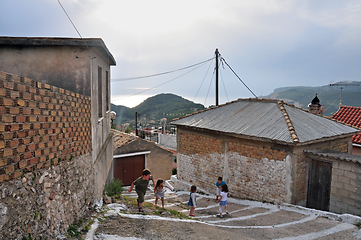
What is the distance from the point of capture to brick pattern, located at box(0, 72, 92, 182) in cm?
270

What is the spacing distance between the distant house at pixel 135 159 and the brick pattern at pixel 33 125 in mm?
11664

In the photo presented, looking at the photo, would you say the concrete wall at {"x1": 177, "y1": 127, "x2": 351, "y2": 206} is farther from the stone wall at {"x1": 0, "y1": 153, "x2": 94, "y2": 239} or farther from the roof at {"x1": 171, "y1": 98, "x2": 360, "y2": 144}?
the stone wall at {"x1": 0, "y1": 153, "x2": 94, "y2": 239}

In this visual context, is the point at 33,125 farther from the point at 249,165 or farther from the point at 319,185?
the point at 319,185

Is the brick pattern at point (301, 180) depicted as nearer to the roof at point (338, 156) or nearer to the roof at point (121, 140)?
the roof at point (338, 156)

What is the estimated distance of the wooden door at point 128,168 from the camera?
16391 millimetres

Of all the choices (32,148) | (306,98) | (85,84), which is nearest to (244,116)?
(85,84)

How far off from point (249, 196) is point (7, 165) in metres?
8.17

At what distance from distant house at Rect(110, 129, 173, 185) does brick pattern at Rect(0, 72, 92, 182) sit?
459 inches

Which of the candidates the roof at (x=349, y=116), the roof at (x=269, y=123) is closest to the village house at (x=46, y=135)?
the roof at (x=269, y=123)

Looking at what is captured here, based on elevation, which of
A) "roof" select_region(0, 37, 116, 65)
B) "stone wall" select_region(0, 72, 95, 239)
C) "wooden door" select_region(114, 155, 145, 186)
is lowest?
"wooden door" select_region(114, 155, 145, 186)

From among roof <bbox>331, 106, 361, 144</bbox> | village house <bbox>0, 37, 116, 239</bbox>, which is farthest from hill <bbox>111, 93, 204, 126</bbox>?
village house <bbox>0, 37, 116, 239</bbox>

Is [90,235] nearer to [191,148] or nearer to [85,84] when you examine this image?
[85,84]

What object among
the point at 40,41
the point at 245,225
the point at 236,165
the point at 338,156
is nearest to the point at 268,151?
the point at 236,165

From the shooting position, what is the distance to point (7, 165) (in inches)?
106
